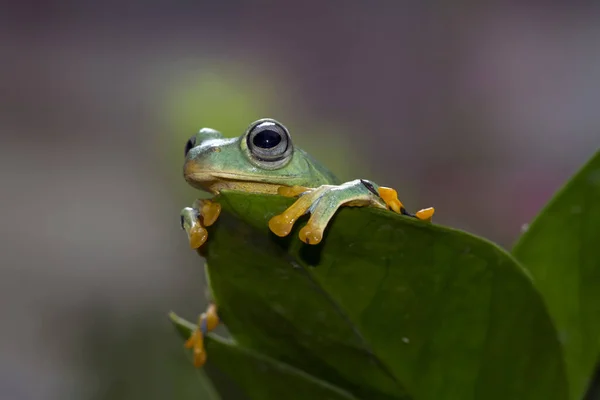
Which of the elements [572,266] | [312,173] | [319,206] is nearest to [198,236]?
[319,206]

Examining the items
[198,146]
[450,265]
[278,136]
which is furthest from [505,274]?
[198,146]

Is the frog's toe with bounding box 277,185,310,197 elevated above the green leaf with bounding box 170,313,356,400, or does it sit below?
above

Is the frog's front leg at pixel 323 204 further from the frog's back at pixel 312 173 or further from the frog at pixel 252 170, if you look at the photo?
the frog's back at pixel 312 173

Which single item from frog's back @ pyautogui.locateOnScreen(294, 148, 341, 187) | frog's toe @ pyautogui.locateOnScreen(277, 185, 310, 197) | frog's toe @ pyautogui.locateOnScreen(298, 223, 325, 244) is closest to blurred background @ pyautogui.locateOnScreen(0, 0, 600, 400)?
frog's back @ pyautogui.locateOnScreen(294, 148, 341, 187)

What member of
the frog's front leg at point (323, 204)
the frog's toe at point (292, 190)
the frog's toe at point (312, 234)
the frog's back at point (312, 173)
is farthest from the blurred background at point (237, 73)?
the frog's toe at point (312, 234)

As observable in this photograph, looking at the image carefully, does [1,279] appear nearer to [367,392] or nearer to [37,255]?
[37,255]

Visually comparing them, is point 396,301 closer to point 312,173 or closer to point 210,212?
point 210,212

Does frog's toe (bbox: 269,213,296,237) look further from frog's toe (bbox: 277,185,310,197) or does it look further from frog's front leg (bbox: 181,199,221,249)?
frog's toe (bbox: 277,185,310,197)
